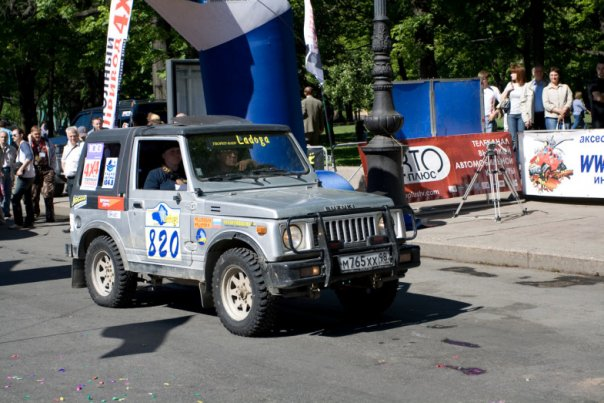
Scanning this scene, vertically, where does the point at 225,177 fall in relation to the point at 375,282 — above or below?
above

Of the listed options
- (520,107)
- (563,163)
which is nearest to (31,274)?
(563,163)

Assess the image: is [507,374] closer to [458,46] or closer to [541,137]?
[541,137]

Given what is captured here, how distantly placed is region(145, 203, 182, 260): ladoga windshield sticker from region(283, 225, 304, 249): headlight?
55.5 inches

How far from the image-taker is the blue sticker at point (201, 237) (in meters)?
8.50

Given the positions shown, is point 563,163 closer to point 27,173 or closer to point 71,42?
point 27,173

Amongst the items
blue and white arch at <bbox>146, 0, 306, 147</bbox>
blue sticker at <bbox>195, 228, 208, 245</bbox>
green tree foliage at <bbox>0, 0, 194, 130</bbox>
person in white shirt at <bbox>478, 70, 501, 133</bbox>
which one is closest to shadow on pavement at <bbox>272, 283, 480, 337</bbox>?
blue sticker at <bbox>195, 228, 208, 245</bbox>

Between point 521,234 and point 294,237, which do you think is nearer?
point 294,237

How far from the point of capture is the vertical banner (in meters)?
13.1

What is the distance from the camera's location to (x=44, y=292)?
35.9 ft

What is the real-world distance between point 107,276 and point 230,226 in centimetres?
224

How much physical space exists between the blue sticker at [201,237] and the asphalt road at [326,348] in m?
0.78

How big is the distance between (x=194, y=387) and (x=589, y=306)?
4.32 m

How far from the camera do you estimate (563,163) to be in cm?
1634

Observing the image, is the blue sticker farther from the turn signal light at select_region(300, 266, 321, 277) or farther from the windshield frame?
the turn signal light at select_region(300, 266, 321, 277)
